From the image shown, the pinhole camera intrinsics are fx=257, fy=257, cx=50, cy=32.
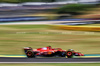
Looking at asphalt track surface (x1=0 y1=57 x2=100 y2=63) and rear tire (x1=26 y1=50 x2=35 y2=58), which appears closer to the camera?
asphalt track surface (x1=0 y1=57 x2=100 y2=63)

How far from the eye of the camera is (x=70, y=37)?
43.8 ft

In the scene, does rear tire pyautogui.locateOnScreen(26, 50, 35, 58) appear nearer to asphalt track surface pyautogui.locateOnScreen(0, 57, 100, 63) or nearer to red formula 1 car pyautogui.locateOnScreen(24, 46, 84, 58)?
red formula 1 car pyautogui.locateOnScreen(24, 46, 84, 58)

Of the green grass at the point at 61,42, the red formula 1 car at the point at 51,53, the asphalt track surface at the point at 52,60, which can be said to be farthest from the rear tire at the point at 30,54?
the green grass at the point at 61,42

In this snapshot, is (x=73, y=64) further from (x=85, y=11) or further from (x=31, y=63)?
(x=85, y=11)

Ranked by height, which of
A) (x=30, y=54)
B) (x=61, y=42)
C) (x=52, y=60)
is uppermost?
(x=30, y=54)

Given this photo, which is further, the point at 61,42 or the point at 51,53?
the point at 61,42

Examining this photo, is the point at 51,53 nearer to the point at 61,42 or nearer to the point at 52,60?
the point at 52,60

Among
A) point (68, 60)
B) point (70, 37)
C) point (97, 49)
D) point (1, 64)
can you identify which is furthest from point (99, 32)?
point (1, 64)

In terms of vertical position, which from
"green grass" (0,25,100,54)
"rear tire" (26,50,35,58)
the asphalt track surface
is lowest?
"green grass" (0,25,100,54)

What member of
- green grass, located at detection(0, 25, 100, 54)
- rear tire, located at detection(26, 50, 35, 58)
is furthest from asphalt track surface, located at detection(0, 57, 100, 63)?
green grass, located at detection(0, 25, 100, 54)

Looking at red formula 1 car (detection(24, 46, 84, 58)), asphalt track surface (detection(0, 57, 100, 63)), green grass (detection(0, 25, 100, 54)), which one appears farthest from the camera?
green grass (detection(0, 25, 100, 54))

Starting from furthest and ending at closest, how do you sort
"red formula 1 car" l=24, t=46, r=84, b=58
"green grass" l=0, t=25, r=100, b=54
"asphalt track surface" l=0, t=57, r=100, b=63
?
1. "green grass" l=0, t=25, r=100, b=54
2. "red formula 1 car" l=24, t=46, r=84, b=58
3. "asphalt track surface" l=0, t=57, r=100, b=63

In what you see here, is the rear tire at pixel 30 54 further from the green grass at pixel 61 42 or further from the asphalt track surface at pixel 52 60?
the green grass at pixel 61 42

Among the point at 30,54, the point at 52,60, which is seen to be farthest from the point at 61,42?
the point at 52,60
